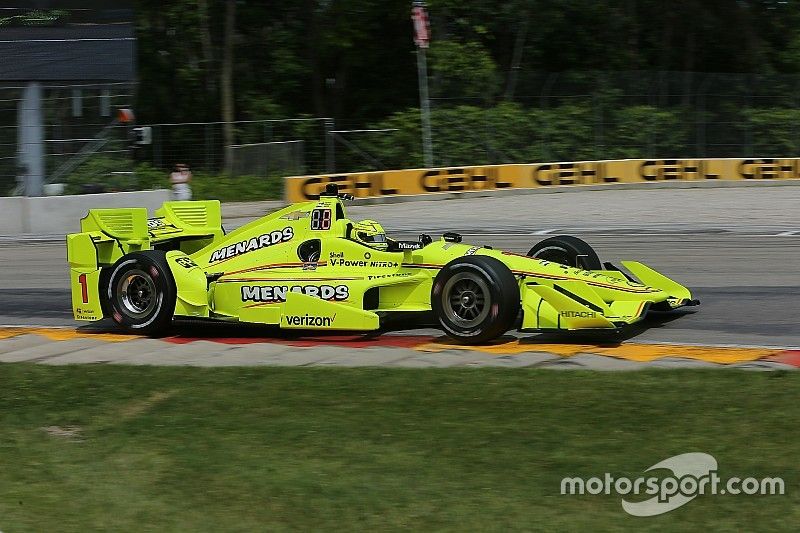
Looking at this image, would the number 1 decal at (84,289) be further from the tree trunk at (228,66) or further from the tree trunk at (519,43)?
the tree trunk at (519,43)

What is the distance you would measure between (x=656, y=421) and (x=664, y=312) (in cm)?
458

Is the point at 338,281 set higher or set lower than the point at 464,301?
higher

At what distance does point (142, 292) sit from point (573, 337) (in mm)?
4062

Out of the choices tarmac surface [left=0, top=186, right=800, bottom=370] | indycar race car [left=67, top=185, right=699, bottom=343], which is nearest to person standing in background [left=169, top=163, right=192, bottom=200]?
tarmac surface [left=0, top=186, right=800, bottom=370]

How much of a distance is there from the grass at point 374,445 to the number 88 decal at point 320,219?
1981 mm

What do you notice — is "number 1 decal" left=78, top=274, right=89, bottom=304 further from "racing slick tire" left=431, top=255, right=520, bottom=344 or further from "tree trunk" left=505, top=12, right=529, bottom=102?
"tree trunk" left=505, top=12, right=529, bottom=102

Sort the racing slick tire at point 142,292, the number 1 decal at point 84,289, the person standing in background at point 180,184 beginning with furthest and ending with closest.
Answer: the person standing in background at point 180,184 < the number 1 decal at point 84,289 < the racing slick tire at point 142,292

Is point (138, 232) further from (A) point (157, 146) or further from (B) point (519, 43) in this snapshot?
(B) point (519, 43)

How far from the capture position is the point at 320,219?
10.9 m

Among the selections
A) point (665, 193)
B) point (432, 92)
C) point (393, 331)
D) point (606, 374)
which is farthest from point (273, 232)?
point (432, 92)

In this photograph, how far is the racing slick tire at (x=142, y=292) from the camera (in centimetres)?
1117

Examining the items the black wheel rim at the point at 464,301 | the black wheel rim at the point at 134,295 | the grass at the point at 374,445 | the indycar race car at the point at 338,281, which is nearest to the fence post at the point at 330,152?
the indycar race car at the point at 338,281

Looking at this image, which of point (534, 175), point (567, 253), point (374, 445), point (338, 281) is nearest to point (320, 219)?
point (338, 281)

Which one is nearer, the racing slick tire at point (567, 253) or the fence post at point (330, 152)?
the racing slick tire at point (567, 253)
